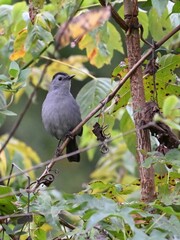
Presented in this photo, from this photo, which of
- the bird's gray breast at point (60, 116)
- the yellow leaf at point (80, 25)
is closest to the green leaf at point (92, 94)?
the yellow leaf at point (80, 25)

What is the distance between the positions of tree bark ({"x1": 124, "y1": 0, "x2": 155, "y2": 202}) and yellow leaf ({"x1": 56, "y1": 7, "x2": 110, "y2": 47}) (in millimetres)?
753

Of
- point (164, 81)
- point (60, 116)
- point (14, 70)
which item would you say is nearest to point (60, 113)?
point (60, 116)

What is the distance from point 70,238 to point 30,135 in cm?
774

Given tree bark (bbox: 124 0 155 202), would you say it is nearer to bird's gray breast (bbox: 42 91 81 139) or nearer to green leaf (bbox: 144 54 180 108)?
green leaf (bbox: 144 54 180 108)

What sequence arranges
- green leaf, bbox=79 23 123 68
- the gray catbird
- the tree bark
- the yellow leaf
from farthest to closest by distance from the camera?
the gray catbird → green leaf, bbox=79 23 123 68 → the tree bark → the yellow leaf

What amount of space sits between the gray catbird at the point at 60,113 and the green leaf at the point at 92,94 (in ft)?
4.48

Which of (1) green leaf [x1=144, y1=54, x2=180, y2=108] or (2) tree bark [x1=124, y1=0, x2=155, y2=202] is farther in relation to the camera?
(1) green leaf [x1=144, y1=54, x2=180, y2=108]

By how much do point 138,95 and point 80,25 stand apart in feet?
2.66

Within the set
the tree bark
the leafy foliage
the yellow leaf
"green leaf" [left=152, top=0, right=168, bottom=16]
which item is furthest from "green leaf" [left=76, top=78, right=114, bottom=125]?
the yellow leaf

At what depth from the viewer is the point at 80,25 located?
1.55 meters

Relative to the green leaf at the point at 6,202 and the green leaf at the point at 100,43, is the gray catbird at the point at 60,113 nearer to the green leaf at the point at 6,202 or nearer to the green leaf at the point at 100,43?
the green leaf at the point at 100,43

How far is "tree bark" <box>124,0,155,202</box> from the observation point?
7.51 feet

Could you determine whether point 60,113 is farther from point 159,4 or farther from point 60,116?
point 159,4

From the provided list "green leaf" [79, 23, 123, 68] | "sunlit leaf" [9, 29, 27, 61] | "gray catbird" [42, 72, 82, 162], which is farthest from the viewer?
"gray catbird" [42, 72, 82, 162]
